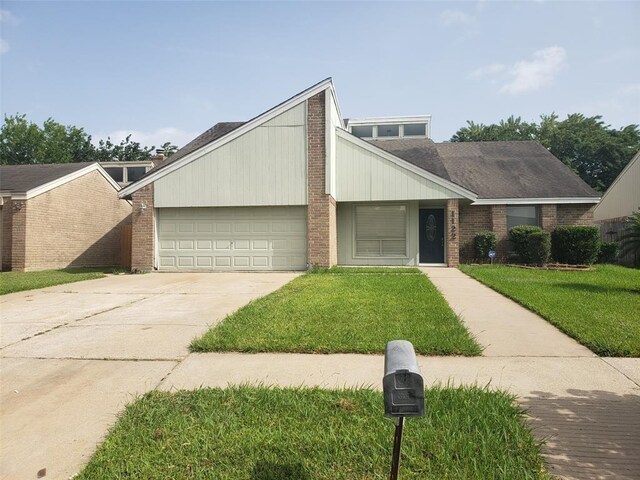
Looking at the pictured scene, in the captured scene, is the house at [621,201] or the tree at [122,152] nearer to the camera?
the house at [621,201]

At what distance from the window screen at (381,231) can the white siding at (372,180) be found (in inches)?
40.9

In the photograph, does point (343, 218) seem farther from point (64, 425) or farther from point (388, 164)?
point (64, 425)

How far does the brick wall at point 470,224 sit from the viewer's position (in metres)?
16.4

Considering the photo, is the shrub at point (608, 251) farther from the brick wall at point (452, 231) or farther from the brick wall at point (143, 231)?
the brick wall at point (143, 231)

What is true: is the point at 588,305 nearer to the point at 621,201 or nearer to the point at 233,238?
the point at 233,238

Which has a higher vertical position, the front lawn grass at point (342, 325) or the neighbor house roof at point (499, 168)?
the neighbor house roof at point (499, 168)

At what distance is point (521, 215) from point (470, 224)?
6.94 ft

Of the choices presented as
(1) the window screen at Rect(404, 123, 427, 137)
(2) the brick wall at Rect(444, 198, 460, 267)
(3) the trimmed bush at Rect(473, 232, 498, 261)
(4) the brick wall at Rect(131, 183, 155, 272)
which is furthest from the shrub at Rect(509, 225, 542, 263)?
(4) the brick wall at Rect(131, 183, 155, 272)

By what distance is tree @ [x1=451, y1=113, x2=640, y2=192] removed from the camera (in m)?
37.5

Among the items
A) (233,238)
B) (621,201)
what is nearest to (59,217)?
(233,238)

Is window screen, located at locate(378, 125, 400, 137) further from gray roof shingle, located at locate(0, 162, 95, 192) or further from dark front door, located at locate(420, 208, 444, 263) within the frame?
gray roof shingle, located at locate(0, 162, 95, 192)

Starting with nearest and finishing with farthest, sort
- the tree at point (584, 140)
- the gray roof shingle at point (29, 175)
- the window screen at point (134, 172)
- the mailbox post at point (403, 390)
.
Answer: the mailbox post at point (403, 390), the gray roof shingle at point (29, 175), the window screen at point (134, 172), the tree at point (584, 140)

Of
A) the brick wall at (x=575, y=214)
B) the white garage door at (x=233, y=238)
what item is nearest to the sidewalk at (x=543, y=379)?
the white garage door at (x=233, y=238)

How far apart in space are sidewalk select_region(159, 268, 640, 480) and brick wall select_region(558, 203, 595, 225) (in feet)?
43.1
